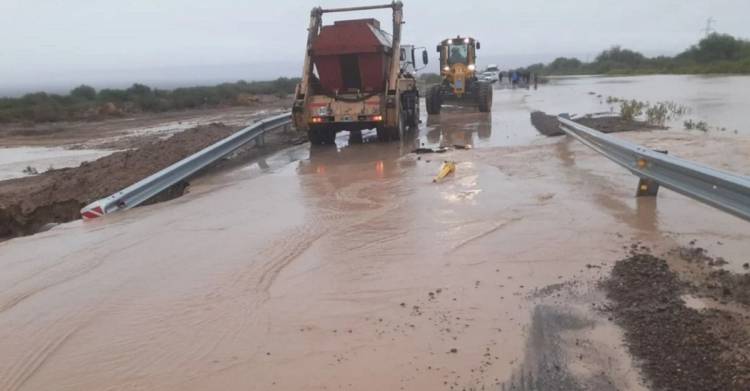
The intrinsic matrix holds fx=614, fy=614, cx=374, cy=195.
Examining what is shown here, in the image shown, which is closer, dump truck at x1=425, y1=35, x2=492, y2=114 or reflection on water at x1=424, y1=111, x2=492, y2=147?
reflection on water at x1=424, y1=111, x2=492, y2=147

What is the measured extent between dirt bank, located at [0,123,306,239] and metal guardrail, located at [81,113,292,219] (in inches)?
16.1

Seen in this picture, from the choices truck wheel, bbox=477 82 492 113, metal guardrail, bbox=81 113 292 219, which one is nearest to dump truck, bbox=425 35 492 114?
truck wheel, bbox=477 82 492 113

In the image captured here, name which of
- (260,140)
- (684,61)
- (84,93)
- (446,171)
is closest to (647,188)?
(446,171)

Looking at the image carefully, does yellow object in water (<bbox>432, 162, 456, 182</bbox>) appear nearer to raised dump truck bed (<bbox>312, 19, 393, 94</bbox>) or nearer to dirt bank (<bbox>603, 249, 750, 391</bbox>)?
dirt bank (<bbox>603, 249, 750, 391</bbox>)

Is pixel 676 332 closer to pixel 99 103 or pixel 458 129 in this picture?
pixel 458 129

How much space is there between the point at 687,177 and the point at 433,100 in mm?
16815

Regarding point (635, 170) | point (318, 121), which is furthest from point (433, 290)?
point (318, 121)

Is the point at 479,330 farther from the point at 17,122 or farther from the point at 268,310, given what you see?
the point at 17,122

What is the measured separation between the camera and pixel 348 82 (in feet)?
48.7

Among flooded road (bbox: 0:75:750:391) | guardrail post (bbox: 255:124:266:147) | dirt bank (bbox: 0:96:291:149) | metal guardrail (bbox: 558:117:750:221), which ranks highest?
metal guardrail (bbox: 558:117:750:221)

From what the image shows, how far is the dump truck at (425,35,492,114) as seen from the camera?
22125 millimetres

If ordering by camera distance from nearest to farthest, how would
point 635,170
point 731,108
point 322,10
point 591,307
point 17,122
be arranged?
point 591,307 < point 635,170 < point 322,10 < point 731,108 < point 17,122

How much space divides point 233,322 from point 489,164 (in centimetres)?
670

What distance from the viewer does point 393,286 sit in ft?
15.5
